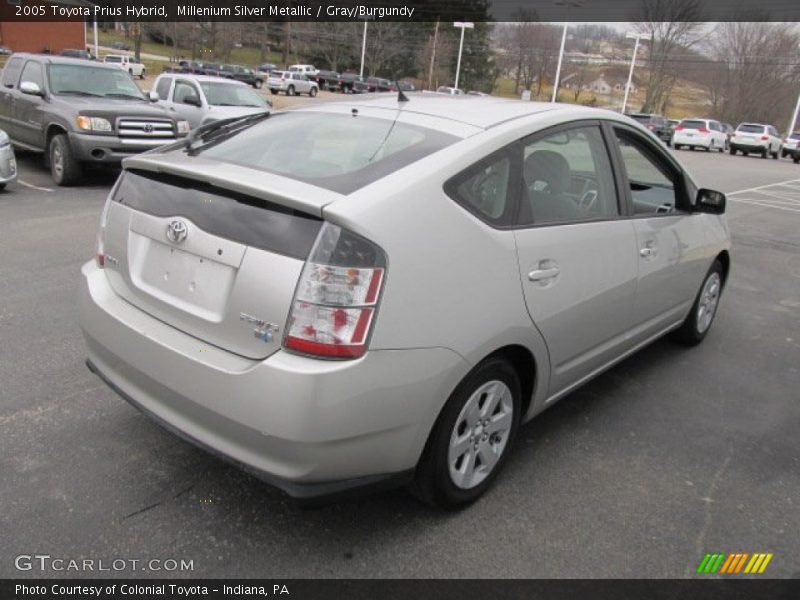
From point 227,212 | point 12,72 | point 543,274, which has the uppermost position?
point 12,72

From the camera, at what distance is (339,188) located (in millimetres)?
2342

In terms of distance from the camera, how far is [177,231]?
8.14 feet

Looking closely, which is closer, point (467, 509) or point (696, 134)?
point (467, 509)

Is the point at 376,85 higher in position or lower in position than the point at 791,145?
higher

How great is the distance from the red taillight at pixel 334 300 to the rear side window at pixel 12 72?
444 inches

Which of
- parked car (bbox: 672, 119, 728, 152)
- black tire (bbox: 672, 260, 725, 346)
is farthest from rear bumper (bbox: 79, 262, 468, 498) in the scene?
parked car (bbox: 672, 119, 728, 152)

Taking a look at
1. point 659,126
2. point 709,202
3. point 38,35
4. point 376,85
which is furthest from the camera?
point 376,85

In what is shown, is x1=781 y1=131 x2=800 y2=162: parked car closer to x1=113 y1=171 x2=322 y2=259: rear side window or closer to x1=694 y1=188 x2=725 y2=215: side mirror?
x1=694 y1=188 x2=725 y2=215: side mirror

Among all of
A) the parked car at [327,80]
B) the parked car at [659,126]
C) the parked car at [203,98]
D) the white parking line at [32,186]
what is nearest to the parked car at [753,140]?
the parked car at [659,126]

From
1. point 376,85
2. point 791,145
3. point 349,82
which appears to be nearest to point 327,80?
point 349,82

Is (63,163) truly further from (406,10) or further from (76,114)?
(406,10)

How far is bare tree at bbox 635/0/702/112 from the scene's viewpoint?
57.4 meters
